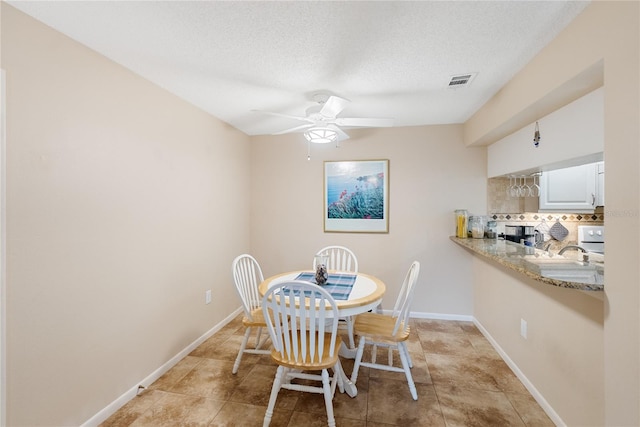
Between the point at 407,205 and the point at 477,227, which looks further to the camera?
the point at 407,205

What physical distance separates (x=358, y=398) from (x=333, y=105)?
2.12 m

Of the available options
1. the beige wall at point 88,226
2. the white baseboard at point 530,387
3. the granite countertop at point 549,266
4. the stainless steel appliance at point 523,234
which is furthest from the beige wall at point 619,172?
the beige wall at point 88,226

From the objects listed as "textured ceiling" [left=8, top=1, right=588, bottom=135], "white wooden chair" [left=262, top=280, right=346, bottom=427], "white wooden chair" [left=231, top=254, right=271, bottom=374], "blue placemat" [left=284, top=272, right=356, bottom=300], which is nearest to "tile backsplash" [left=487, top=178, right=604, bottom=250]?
"textured ceiling" [left=8, top=1, right=588, bottom=135]

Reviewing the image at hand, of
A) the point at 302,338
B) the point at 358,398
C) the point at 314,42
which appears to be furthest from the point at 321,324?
the point at 314,42

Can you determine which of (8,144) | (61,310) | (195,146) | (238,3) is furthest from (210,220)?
(238,3)

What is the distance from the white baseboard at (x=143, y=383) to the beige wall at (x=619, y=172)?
8.93ft

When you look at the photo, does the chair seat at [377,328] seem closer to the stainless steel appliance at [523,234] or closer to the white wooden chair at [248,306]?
the white wooden chair at [248,306]

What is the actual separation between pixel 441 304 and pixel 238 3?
3455mm

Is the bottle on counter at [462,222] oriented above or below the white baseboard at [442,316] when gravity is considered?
above

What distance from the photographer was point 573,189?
8.49 ft

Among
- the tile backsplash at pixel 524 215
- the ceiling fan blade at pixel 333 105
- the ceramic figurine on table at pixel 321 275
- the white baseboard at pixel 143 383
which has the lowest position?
the white baseboard at pixel 143 383

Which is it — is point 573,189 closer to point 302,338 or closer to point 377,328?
point 377,328

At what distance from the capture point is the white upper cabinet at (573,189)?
96.8 inches

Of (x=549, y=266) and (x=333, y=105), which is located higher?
(x=333, y=105)
